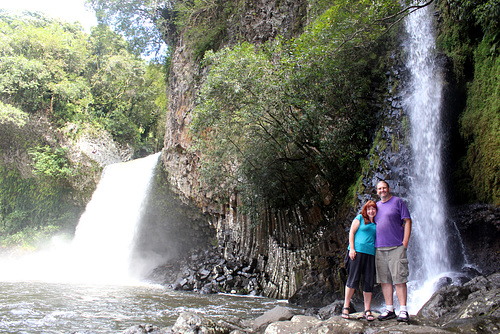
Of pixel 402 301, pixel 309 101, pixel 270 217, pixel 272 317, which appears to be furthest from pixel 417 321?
pixel 270 217

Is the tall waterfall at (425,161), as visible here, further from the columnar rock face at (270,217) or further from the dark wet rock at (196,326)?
the dark wet rock at (196,326)

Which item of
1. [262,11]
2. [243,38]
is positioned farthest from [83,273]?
[262,11]

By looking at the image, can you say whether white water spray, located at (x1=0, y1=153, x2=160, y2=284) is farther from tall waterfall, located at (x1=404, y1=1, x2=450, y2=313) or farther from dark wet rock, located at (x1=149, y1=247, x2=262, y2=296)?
tall waterfall, located at (x1=404, y1=1, x2=450, y2=313)

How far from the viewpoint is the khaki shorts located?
424cm

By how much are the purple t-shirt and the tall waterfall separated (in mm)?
3505

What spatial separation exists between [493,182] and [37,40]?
26686 mm

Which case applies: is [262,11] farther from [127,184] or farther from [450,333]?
[450,333]

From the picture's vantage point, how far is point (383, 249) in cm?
442

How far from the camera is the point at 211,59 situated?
11.4 meters

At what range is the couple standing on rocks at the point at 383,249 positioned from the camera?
4273 mm

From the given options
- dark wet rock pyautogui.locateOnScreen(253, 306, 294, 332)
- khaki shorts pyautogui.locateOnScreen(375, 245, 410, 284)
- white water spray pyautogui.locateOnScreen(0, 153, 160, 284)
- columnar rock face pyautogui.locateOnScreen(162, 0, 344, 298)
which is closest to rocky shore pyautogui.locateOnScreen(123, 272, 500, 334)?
dark wet rock pyautogui.locateOnScreen(253, 306, 294, 332)

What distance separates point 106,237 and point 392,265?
16.6 metres

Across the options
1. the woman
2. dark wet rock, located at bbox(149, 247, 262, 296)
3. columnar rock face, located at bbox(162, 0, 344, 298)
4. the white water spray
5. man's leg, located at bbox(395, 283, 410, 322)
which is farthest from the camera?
the white water spray

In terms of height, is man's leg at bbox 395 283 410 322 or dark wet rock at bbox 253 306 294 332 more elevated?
man's leg at bbox 395 283 410 322
